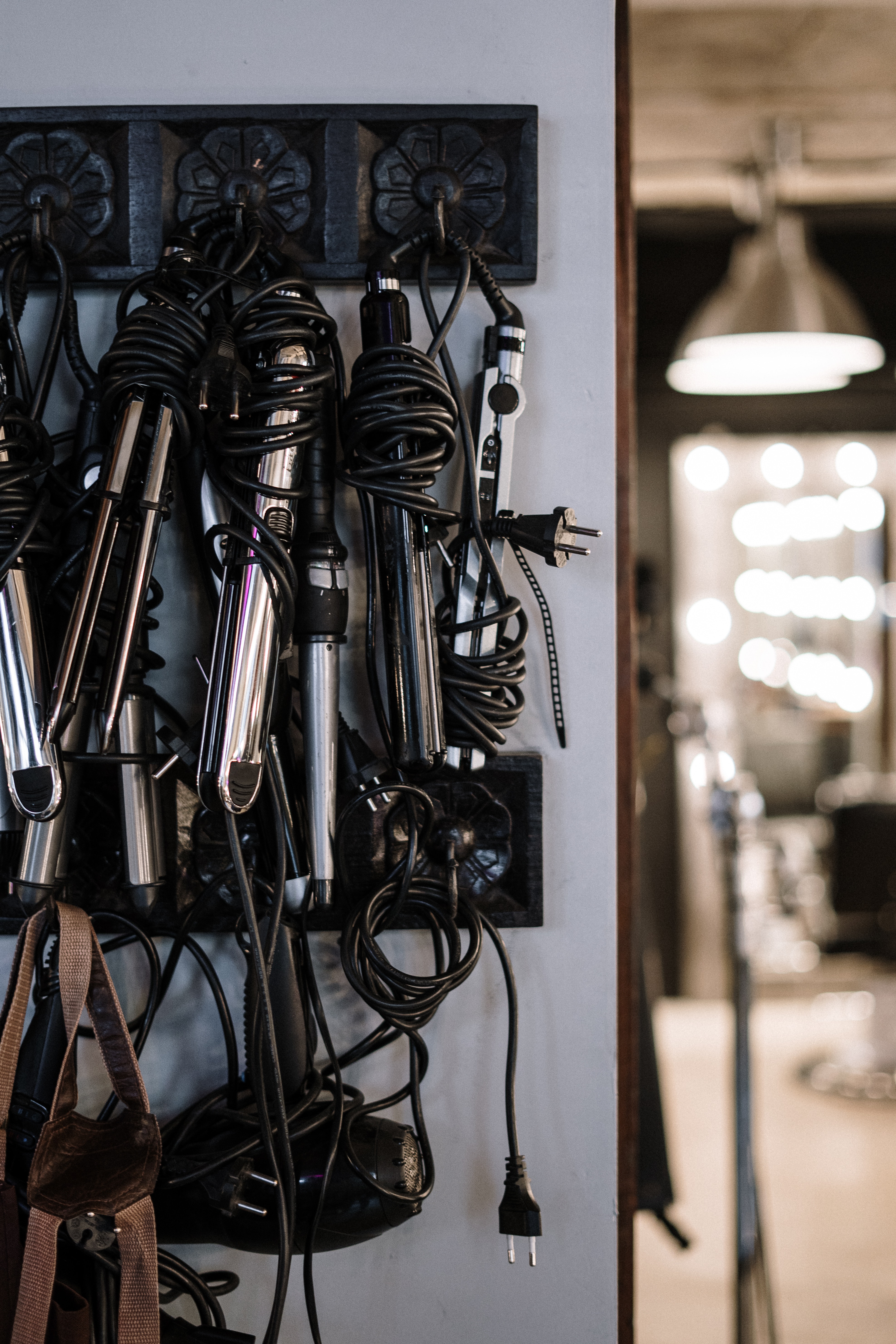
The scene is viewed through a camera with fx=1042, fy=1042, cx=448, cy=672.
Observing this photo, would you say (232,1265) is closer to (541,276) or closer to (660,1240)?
(541,276)

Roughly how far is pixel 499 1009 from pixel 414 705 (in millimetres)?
272

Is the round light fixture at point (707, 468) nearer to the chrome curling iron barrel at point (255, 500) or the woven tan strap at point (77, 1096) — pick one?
the chrome curling iron barrel at point (255, 500)

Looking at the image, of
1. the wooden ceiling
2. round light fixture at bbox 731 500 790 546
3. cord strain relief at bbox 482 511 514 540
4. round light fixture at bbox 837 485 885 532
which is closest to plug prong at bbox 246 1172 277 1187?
cord strain relief at bbox 482 511 514 540

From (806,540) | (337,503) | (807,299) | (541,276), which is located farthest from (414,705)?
(806,540)

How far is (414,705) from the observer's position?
26.3 inches

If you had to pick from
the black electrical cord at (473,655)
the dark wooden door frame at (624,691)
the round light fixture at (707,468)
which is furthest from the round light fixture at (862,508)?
the black electrical cord at (473,655)

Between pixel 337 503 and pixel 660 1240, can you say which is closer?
pixel 337 503

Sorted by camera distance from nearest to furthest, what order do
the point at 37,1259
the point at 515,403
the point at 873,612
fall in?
1. the point at 37,1259
2. the point at 515,403
3. the point at 873,612

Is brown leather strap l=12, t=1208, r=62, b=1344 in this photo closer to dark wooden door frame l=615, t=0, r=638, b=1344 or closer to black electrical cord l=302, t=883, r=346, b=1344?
black electrical cord l=302, t=883, r=346, b=1344

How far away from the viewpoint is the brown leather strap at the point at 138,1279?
623mm

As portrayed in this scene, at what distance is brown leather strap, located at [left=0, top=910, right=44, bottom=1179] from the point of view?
644 millimetres

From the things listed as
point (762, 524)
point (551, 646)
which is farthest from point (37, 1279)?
point (762, 524)

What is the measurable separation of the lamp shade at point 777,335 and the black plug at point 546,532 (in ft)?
5.44

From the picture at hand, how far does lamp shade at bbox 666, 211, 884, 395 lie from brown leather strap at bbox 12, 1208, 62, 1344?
2.04 metres
